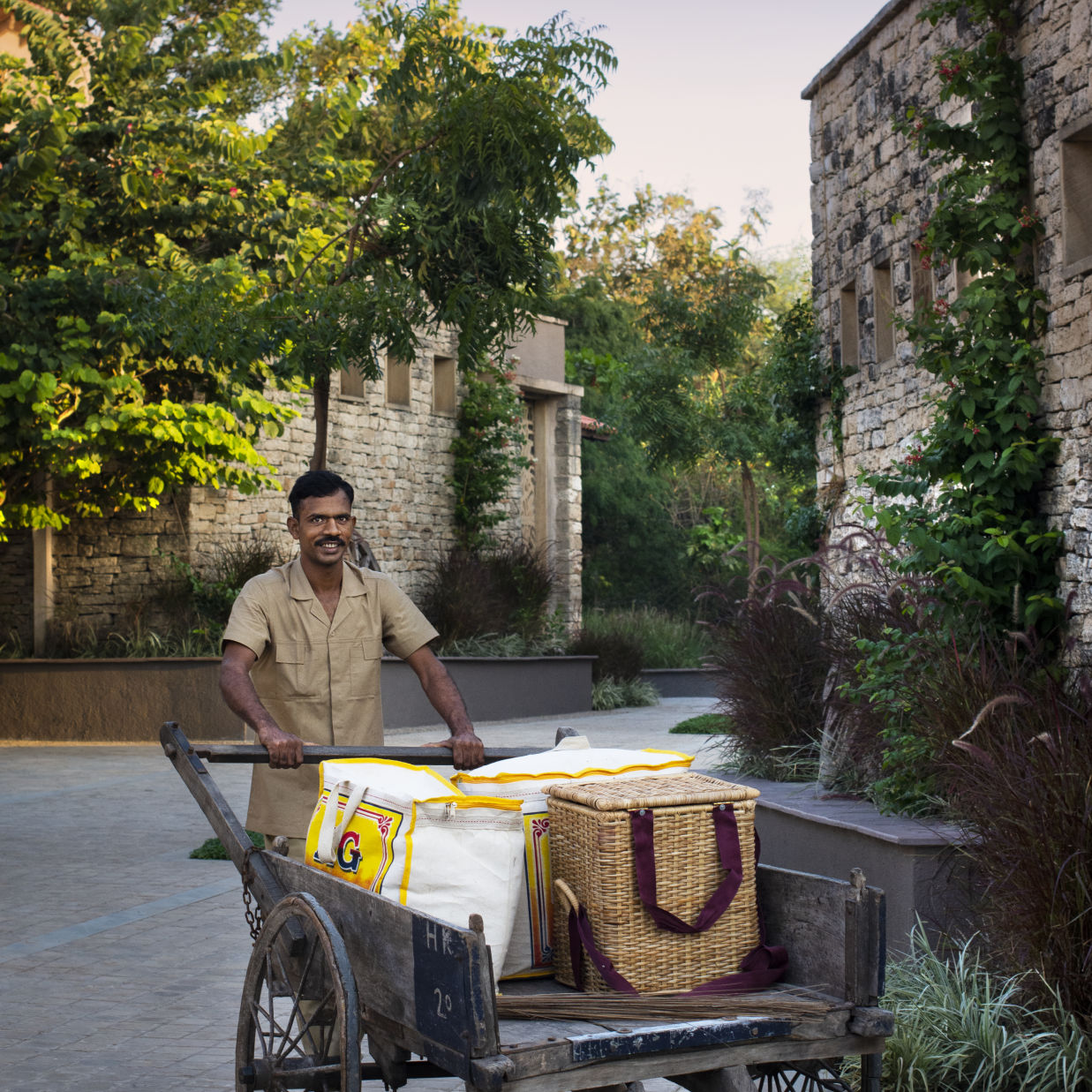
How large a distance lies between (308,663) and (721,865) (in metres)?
1.72

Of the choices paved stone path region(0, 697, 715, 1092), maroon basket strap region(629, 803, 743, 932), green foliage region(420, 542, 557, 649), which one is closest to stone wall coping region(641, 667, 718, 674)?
green foliage region(420, 542, 557, 649)

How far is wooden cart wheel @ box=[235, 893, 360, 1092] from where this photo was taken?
273cm

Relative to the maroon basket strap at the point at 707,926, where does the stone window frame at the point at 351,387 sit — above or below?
above

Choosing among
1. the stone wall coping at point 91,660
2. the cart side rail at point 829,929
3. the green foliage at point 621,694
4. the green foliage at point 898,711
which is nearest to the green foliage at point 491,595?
the green foliage at point 621,694

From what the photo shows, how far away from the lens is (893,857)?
5059 millimetres

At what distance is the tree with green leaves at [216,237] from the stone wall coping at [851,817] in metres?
4.95

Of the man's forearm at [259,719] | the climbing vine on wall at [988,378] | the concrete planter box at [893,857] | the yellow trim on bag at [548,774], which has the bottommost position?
the concrete planter box at [893,857]

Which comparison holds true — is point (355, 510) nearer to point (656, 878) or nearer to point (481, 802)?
point (481, 802)

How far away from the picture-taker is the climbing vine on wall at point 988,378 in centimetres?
663

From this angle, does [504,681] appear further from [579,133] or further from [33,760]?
[579,133]

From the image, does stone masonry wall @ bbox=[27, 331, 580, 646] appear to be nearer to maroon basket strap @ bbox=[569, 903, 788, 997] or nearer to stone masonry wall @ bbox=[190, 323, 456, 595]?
stone masonry wall @ bbox=[190, 323, 456, 595]

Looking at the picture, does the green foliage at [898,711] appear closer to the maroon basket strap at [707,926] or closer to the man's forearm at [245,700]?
the maroon basket strap at [707,926]

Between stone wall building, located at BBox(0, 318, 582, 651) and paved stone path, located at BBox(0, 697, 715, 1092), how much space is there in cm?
492

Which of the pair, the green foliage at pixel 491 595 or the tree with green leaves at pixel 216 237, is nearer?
the tree with green leaves at pixel 216 237
